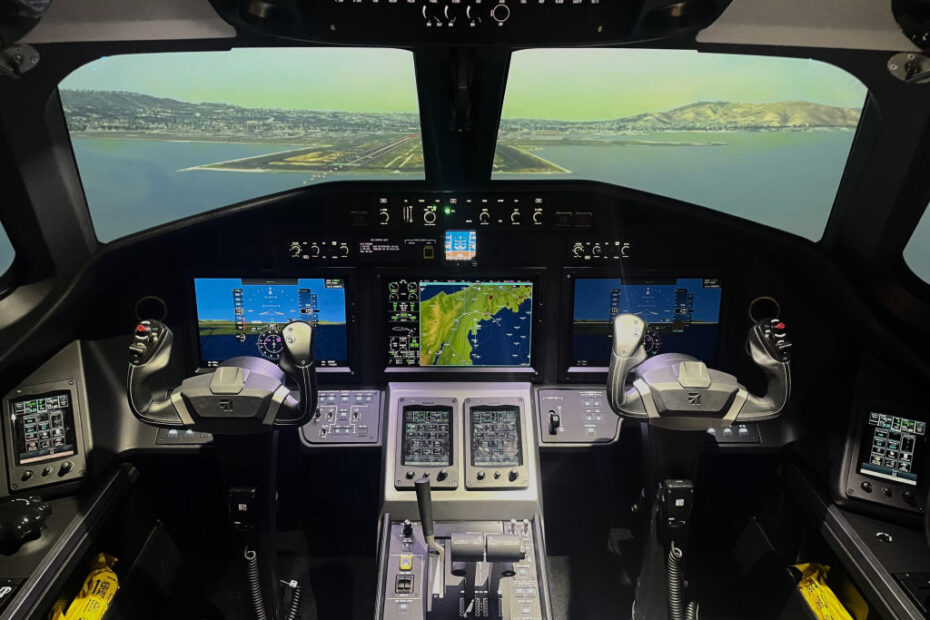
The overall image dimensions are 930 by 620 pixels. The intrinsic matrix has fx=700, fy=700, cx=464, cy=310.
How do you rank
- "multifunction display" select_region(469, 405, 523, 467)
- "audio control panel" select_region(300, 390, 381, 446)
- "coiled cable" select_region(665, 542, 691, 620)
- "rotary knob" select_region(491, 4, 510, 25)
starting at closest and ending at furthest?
"rotary knob" select_region(491, 4, 510, 25)
"coiled cable" select_region(665, 542, 691, 620)
"multifunction display" select_region(469, 405, 523, 467)
"audio control panel" select_region(300, 390, 381, 446)

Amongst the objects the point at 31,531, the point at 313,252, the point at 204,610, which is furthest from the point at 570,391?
the point at 31,531

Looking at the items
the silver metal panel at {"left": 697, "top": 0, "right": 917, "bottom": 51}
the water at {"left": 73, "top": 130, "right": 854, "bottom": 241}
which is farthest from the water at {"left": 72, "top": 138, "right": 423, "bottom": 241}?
the silver metal panel at {"left": 697, "top": 0, "right": 917, "bottom": 51}

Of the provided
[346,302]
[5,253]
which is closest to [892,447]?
[346,302]

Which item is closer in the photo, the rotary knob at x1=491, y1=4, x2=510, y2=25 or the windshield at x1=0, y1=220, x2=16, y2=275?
→ the rotary knob at x1=491, y1=4, x2=510, y2=25

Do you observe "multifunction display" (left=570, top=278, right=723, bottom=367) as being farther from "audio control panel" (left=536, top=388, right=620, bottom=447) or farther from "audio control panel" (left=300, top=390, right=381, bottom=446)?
"audio control panel" (left=300, top=390, right=381, bottom=446)

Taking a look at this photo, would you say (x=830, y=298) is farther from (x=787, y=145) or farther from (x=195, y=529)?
(x=195, y=529)

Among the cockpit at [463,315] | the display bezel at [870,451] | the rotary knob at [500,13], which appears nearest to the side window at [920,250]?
the cockpit at [463,315]
